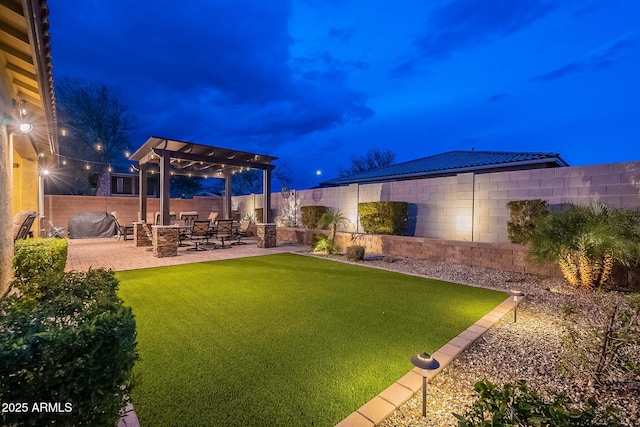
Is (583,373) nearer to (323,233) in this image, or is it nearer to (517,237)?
(517,237)

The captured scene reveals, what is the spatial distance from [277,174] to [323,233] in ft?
119

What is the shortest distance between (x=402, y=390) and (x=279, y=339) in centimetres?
155

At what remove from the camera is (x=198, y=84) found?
4684cm

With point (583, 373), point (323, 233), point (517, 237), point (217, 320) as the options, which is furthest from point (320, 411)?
point (323, 233)

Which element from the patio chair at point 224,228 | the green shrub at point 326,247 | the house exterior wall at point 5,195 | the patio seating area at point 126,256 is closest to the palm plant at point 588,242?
the green shrub at point 326,247

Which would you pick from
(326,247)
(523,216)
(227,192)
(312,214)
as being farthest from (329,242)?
(227,192)

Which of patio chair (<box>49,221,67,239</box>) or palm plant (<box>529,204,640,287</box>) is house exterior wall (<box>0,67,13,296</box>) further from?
palm plant (<box>529,204,640,287</box>)

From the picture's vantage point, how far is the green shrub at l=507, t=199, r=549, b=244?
684cm

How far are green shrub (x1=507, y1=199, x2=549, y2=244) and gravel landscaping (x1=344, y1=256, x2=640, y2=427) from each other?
2171mm

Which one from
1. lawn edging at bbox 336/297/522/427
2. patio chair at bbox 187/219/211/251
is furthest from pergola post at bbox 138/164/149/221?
lawn edging at bbox 336/297/522/427

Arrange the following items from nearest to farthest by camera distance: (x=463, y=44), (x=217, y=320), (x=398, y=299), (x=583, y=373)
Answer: (x=583, y=373)
(x=217, y=320)
(x=398, y=299)
(x=463, y=44)

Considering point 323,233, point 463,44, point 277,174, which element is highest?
point 463,44

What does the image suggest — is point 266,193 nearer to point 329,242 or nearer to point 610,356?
point 329,242

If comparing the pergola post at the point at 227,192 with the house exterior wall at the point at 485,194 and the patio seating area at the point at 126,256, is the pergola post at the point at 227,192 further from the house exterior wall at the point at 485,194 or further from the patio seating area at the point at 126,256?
the house exterior wall at the point at 485,194
